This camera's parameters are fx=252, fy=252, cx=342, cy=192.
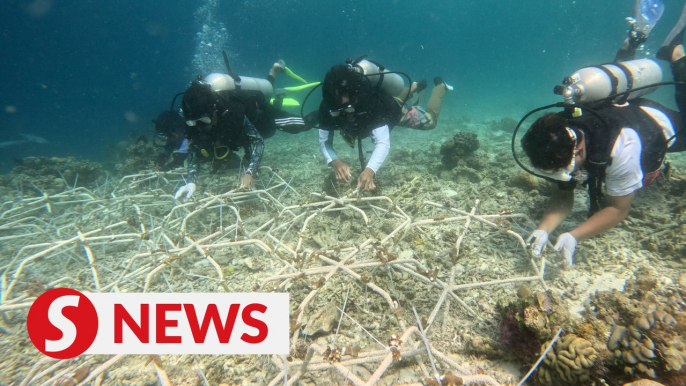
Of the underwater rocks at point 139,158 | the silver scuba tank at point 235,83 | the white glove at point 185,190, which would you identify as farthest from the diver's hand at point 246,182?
the underwater rocks at point 139,158

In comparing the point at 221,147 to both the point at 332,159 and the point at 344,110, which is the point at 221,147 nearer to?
the point at 332,159

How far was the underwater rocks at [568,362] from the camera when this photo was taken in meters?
1.53

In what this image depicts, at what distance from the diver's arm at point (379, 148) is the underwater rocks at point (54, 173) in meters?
8.97

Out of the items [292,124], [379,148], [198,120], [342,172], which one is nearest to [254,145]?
[198,120]

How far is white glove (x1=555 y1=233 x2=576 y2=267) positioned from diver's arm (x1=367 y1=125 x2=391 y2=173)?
2669 millimetres

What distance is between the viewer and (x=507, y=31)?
120188 mm

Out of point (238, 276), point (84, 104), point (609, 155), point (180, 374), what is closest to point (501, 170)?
point (609, 155)

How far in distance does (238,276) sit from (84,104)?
311 feet

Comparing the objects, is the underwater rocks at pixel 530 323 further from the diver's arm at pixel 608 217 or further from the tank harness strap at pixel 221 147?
the tank harness strap at pixel 221 147

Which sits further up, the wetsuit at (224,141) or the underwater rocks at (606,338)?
the wetsuit at (224,141)

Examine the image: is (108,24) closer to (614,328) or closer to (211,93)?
(211,93)

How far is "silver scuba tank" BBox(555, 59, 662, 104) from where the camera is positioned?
2.99 meters

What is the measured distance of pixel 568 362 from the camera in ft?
5.08

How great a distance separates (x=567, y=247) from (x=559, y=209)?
0.61 meters
